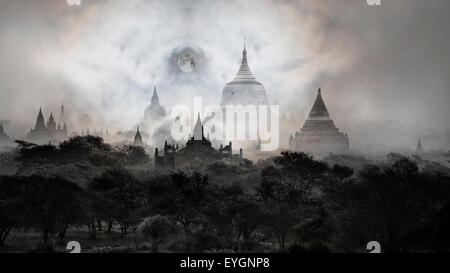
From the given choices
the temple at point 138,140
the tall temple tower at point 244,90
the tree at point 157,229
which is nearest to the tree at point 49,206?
the tree at point 157,229

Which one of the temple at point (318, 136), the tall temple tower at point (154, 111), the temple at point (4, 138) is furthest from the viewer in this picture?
the temple at point (318, 136)

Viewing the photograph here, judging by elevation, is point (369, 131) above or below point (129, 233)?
above

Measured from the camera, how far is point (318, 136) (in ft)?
→ 193

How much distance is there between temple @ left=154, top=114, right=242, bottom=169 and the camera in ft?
177

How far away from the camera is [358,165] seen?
4819cm

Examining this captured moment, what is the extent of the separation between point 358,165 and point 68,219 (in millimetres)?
15927

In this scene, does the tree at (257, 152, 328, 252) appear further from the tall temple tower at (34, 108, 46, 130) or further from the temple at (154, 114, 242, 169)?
the tall temple tower at (34, 108, 46, 130)

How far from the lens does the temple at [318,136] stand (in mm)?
54281

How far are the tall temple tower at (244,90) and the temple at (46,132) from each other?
35.3 ft

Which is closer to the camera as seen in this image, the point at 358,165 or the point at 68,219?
the point at 68,219

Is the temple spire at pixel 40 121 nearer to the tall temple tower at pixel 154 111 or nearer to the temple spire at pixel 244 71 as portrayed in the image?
the tall temple tower at pixel 154 111

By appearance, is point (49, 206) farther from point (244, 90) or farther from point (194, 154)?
point (244, 90)
